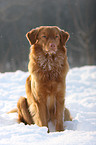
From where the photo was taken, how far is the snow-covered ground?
1.72 meters

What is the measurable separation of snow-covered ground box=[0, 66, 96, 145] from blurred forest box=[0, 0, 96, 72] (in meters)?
3.89

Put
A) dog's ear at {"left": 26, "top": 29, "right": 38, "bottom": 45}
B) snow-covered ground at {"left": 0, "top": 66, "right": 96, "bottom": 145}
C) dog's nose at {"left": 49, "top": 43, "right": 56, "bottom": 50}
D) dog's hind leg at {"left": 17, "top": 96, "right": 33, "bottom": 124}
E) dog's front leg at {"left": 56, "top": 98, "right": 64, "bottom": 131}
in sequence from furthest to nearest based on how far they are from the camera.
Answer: dog's hind leg at {"left": 17, "top": 96, "right": 33, "bottom": 124}, dog's ear at {"left": 26, "top": 29, "right": 38, "bottom": 45}, dog's front leg at {"left": 56, "top": 98, "right": 64, "bottom": 131}, dog's nose at {"left": 49, "top": 43, "right": 56, "bottom": 50}, snow-covered ground at {"left": 0, "top": 66, "right": 96, "bottom": 145}

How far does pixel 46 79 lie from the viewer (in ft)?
9.75

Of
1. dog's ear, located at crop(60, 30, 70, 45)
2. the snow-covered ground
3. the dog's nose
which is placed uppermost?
dog's ear, located at crop(60, 30, 70, 45)

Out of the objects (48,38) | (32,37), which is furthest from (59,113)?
(32,37)

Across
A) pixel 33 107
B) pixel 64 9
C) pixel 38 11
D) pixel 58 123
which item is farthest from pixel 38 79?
pixel 64 9

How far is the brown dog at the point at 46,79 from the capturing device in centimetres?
294


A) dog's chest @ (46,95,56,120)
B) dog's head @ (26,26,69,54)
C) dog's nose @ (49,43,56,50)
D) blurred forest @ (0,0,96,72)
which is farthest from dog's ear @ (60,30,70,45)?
blurred forest @ (0,0,96,72)

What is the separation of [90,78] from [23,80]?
2.88 m

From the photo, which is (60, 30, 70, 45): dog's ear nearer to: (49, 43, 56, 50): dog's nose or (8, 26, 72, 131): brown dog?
(8, 26, 72, 131): brown dog

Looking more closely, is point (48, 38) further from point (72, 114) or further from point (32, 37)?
point (72, 114)

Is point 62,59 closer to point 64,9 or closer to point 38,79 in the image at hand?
point 38,79

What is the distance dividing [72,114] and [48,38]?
6.08ft

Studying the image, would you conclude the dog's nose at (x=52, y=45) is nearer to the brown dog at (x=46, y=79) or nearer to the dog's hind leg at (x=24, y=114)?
the brown dog at (x=46, y=79)
